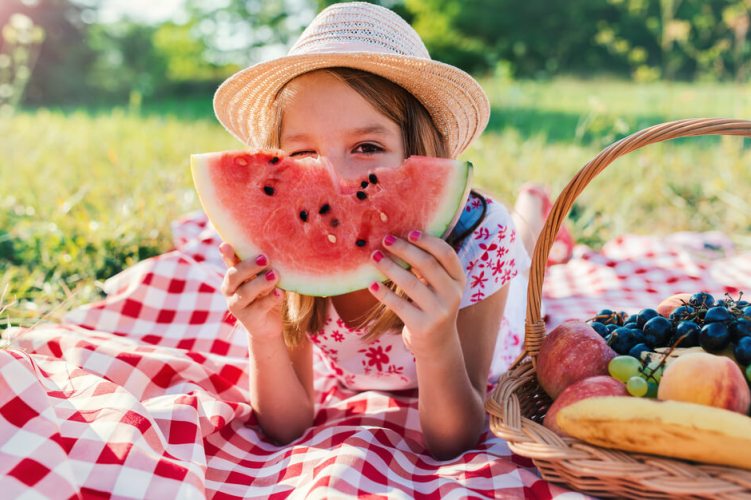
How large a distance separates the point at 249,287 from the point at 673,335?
1.06m

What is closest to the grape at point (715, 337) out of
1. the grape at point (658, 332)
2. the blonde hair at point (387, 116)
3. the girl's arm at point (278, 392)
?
the grape at point (658, 332)

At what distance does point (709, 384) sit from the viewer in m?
1.31

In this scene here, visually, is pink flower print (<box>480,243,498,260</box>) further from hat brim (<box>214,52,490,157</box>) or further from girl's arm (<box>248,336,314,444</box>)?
girl's arm (<box>248,336,314,444</box>)

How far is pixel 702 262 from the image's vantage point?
11.7 ft

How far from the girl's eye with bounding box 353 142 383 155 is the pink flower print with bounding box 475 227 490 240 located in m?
0.42

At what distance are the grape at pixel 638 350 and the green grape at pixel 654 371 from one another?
6 centimetres

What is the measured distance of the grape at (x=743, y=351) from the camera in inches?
55.6

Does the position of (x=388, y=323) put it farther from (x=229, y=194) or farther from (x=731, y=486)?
(x=731, y=486)

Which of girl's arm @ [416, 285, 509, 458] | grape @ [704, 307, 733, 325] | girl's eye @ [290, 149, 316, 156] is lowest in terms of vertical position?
girl's arm @ [416, 285, 509, 458]

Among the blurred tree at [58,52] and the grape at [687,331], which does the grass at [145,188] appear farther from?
the blurred tree at [58,52]

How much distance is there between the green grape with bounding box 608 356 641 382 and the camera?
146 cm

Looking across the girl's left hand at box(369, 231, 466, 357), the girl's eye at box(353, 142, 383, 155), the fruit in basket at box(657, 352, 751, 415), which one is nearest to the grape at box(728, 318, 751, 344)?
the fruit in basket at box(657, 352, 751, 415)

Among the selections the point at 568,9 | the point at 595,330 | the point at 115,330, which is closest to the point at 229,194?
the point at 595,330

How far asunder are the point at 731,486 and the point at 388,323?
3.52 feet
